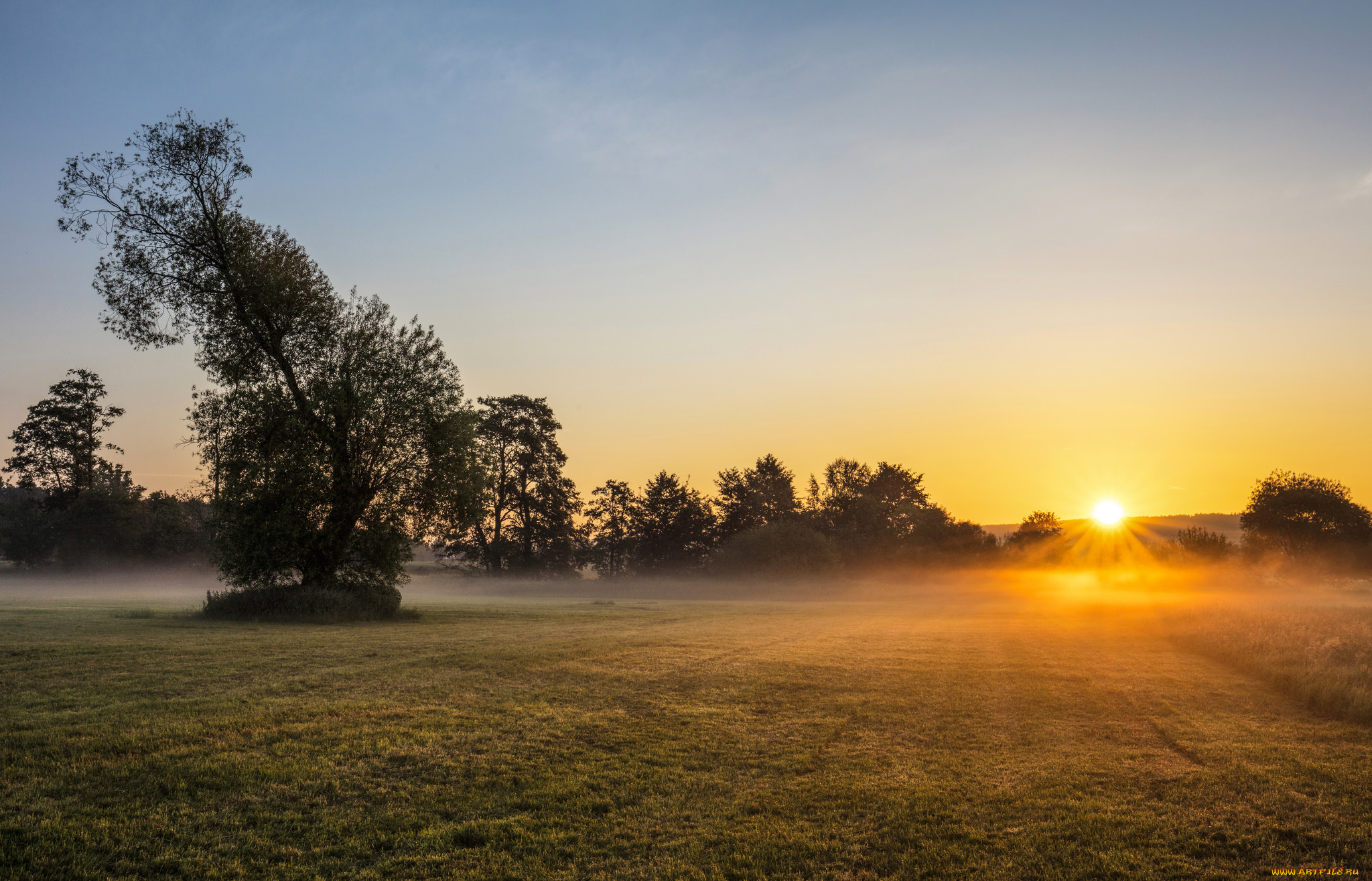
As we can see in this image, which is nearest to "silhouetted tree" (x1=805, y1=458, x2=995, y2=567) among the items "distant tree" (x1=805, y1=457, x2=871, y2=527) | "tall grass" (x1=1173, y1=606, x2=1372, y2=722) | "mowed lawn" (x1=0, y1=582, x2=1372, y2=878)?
"distant tree" (x1=805, y1=457, x2=871, y2=527)

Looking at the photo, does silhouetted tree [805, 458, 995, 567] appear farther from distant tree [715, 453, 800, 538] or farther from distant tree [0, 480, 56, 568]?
distant tree [0, 480, 56, 568]

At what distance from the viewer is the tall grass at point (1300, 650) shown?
11.2 metres

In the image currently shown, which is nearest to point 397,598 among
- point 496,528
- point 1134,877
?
point 1134,877

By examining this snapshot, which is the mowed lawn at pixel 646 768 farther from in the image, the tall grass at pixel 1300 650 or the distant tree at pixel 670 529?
the distant tree at pixel 670 529

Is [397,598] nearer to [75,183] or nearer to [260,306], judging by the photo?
[260,306]

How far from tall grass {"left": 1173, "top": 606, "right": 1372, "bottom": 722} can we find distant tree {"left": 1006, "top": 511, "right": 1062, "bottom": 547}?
56787mm

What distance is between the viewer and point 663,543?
77938 mm

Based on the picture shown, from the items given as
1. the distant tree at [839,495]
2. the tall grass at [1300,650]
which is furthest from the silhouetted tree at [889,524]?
the tall grass at [1300,650]

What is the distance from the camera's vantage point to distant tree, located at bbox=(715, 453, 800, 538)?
82.6 metres

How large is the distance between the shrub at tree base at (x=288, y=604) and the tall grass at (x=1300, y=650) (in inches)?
905

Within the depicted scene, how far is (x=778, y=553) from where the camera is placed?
6500 centimetres

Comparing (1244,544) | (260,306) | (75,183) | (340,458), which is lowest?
(1244,544)

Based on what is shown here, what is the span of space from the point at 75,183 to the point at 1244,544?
86681 millimetres

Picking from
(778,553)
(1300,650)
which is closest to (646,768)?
(1300,650)
